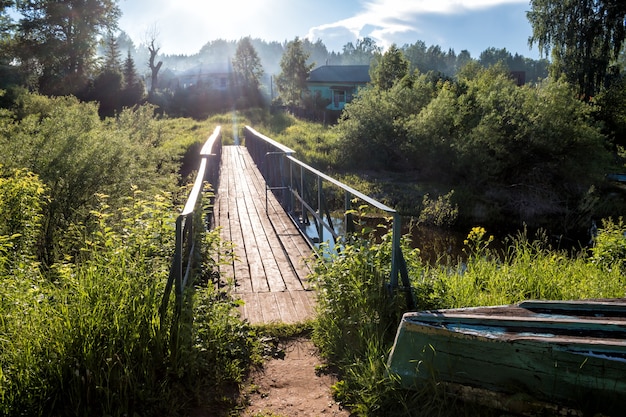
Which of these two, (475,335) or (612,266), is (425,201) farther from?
(475,335)

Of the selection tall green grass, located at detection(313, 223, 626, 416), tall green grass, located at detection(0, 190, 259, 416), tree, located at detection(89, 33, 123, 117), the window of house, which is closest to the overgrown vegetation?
tall green grass, located at detection(0, 190, 259, 416)

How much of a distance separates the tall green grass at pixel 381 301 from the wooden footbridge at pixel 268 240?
0.74 ft

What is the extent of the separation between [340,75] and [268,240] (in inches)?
1707

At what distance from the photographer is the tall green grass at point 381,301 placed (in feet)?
8.68

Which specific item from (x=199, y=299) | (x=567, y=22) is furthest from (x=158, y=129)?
(x=567, y=22)

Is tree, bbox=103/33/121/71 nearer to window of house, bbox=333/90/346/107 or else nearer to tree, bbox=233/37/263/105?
tree, bbox=233/37/263/105

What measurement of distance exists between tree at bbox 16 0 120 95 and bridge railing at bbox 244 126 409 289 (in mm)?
26607

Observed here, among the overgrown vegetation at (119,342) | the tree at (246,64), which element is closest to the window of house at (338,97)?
the tree at (246,64)

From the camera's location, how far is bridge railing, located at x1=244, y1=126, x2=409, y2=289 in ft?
11.1

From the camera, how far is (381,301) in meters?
3.42

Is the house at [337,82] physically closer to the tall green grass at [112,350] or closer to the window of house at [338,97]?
the window of house at [338,97]

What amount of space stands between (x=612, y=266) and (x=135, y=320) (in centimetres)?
552

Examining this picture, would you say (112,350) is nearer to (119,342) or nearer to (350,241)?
(119,342)

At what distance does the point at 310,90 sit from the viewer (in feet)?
154
